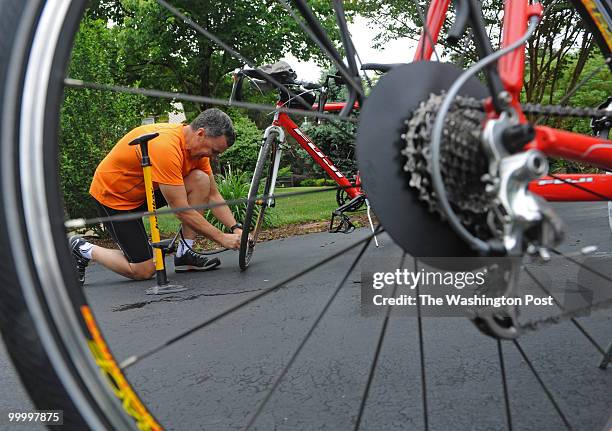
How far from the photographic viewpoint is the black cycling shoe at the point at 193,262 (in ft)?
14.8

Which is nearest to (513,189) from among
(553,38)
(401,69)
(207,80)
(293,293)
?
(401,69)

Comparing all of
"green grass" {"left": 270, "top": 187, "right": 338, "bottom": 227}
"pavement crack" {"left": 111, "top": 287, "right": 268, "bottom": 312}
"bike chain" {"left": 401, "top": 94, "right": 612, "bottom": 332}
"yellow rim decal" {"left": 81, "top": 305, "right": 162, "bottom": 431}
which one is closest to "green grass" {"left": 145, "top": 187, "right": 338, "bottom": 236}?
"green grass" {"left": 270, "top": 187, "right": 338, "bottom": 227}

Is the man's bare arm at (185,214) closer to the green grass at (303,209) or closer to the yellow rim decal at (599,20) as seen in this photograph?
the green grass at (303,209)

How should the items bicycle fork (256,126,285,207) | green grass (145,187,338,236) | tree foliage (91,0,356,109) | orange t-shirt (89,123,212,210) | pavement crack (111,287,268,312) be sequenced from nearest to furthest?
pavement crack (111,287,268,312) < orange t-shirt (89,123,212,210) < bicycle fork (256,126,285,207) < green grass (145,187,338,236) < tree foliage (91,0,356,109)

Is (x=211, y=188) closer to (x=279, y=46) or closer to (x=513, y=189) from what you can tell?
(x=513, y=189)

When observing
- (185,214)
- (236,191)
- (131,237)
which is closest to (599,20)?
(185,214)

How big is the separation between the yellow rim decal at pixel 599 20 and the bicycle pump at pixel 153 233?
2.56 metres

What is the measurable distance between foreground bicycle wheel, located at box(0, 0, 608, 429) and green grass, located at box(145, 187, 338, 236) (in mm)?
5387

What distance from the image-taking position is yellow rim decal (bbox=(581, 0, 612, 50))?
148 centimetres

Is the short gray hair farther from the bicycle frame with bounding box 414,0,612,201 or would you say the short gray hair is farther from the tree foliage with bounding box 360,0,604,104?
the tree foliage with bounding box 360,0,604,104

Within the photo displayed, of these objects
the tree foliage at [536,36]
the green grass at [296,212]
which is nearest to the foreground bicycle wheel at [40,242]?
the green grass at [296,212]

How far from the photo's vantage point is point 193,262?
179 inches

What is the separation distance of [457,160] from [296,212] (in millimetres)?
7960

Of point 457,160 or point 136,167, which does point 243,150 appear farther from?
point 457,160
